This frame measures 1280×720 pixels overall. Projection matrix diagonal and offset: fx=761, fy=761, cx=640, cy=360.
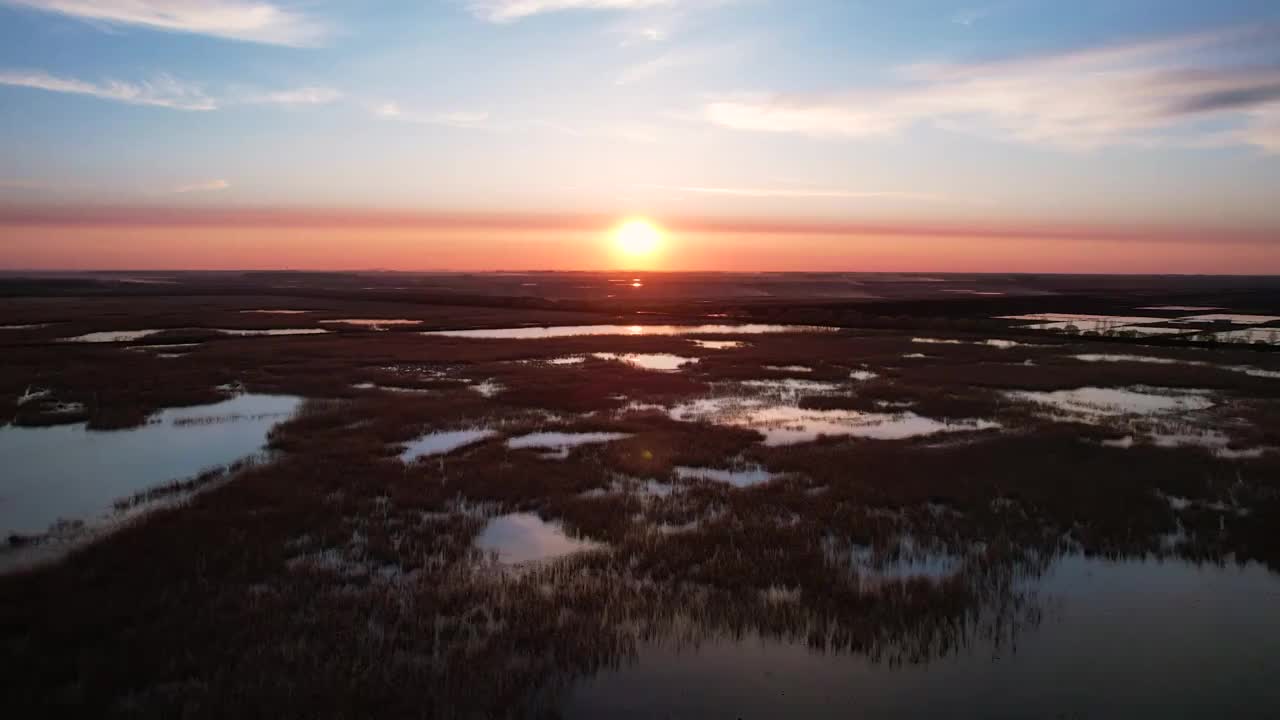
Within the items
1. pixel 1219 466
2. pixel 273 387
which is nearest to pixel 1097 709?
pixel 1219 466

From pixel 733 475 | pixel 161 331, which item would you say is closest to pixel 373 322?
pixel 161 331

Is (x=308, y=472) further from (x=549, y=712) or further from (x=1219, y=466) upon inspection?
(x=1219, y=466)

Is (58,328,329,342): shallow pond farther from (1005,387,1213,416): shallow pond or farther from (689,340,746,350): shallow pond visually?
(1005,387,1213,416): shallow pond

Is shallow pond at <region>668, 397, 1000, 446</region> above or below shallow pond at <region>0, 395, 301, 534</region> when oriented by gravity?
above

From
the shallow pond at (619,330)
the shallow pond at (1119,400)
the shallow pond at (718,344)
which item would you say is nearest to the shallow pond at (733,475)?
the shallow pond at (1119,400)

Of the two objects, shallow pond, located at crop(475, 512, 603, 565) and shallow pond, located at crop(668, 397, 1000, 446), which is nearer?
shallow pond, located at crop(475, 512, 603, 565)

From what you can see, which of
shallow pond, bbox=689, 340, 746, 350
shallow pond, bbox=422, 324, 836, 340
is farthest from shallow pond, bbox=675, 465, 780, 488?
shallow pond, bbox=422, 324, 836, 340

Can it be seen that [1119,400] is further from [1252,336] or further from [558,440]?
Answer: [1252,336]
